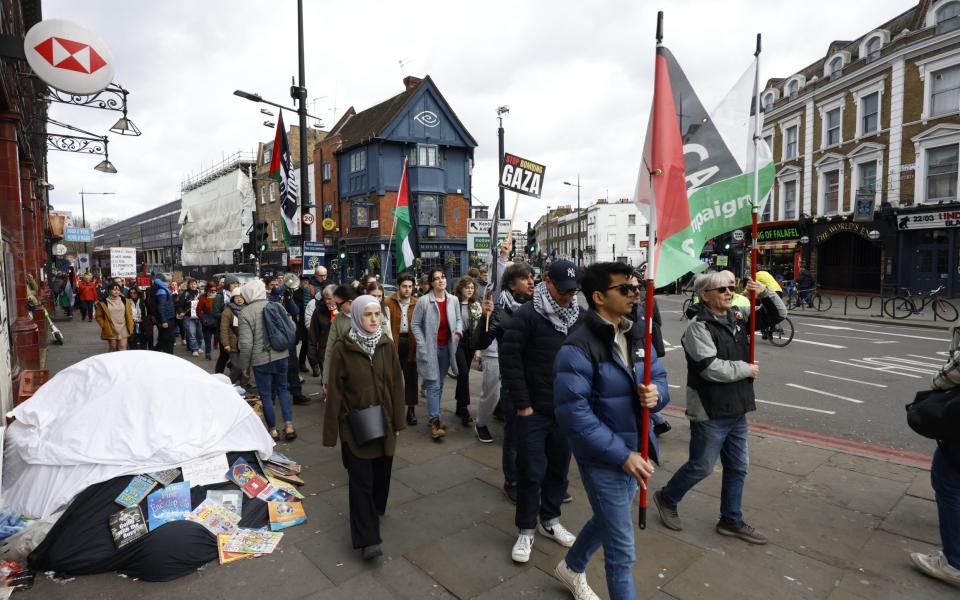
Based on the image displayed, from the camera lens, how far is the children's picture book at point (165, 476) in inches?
144

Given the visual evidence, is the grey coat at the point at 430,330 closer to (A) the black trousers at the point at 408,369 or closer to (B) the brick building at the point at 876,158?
(A) the black trousers at the point at 408,369

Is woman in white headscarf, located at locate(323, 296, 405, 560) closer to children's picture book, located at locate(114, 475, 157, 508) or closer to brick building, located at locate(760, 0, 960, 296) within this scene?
children's picture book, located at locate(114, 475, 157, 508)

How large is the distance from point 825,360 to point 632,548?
1015 centimetres

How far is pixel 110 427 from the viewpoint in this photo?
12.3ft

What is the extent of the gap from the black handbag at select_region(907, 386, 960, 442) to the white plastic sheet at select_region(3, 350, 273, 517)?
4.72 meters

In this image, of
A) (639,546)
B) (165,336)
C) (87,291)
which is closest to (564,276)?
(639,546)

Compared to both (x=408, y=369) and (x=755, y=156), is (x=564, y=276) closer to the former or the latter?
(x=755, y=156)

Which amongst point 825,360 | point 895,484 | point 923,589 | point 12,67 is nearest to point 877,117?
point 825,360

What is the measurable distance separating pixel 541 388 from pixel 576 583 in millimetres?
1236

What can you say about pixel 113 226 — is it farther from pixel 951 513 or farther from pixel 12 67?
pixel 951 513

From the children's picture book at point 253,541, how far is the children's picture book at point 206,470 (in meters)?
0.45

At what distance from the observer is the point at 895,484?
452 centimetres

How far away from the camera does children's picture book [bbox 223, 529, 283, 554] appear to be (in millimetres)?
3559

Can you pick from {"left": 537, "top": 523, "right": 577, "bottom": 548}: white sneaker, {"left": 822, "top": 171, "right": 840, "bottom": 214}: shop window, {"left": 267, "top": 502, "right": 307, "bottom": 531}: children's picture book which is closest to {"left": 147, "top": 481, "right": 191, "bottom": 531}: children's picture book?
{"left": 267, "top": 502, "right": 307, "bottom": 531}: children's picture book
